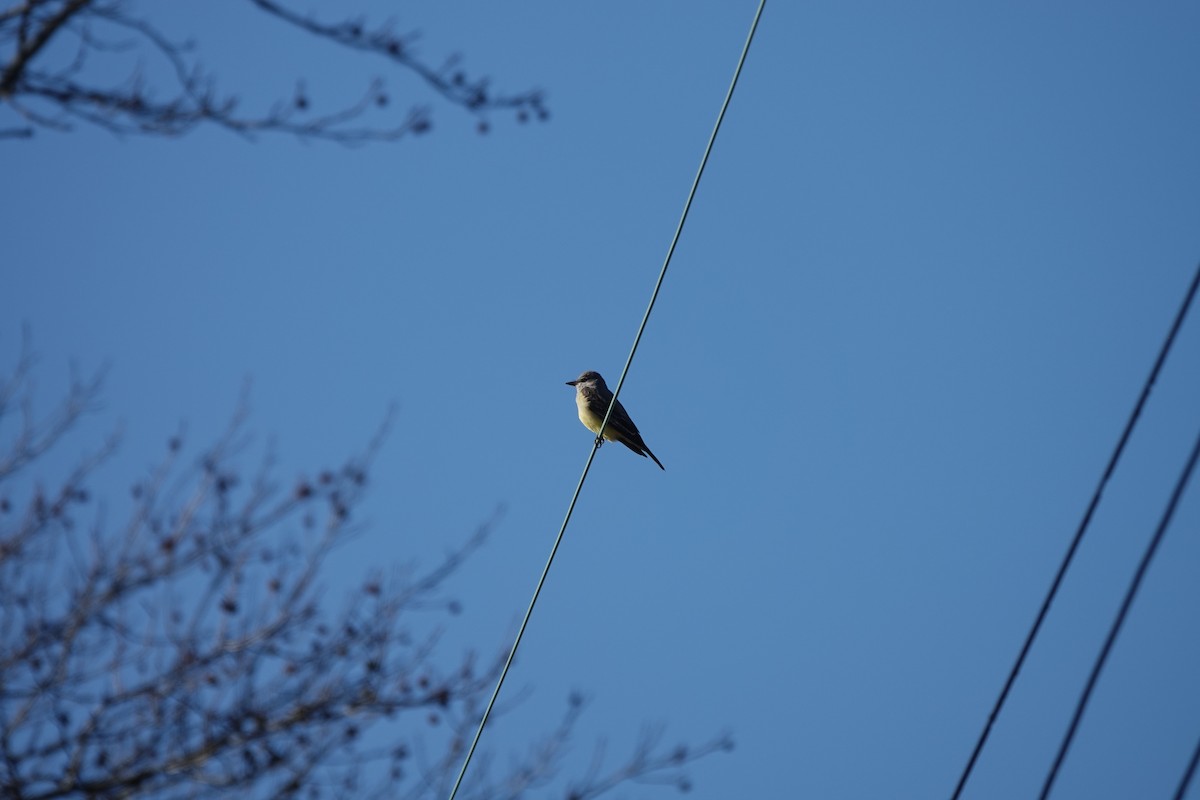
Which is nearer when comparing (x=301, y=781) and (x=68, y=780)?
(x=68, y=780)

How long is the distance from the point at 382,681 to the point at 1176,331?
13.8ft

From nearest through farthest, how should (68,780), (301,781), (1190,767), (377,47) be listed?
(1190,767)
(377,47)
(68,780)
(301,781)

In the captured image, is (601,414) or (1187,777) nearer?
(1187,777)

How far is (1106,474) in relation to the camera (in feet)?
12.3

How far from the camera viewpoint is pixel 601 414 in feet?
32.6

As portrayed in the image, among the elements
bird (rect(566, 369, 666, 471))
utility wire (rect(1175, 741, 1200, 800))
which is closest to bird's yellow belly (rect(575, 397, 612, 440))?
bird (rect(566, 369, 666, 471))

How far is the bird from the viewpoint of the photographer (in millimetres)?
9117

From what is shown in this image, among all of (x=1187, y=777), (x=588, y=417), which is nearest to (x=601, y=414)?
(x=588, y=417)

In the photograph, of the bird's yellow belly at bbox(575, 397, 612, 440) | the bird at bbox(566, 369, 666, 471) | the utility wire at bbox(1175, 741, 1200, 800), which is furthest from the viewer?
the bird's yellow belly at bbox(575, 397, 612, 440)

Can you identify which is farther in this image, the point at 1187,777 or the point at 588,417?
the point at 588,417

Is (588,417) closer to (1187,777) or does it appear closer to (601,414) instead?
(601,414)

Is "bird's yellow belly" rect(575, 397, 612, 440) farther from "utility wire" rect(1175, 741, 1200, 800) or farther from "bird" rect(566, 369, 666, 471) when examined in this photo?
"utility wire" rect(1175, 741, 1200, 800)

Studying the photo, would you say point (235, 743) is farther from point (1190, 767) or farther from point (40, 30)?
point (1190, 767)

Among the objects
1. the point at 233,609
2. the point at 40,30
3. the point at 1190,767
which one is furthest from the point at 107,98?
the point at 1190,767
